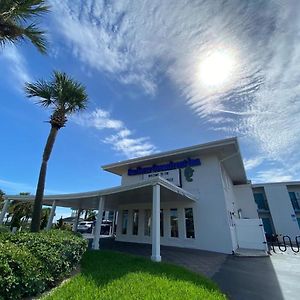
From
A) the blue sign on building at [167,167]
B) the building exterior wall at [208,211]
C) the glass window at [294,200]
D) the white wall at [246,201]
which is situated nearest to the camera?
the building exterior wall at [208,211]

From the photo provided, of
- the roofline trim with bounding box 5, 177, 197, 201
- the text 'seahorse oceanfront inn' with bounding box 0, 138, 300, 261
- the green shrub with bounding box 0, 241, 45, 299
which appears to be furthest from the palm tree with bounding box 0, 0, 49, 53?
the text 'seahorse oceanfront inn' with bounding box 0, 138, 300, 261

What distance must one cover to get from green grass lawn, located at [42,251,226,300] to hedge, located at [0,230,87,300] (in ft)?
1.17

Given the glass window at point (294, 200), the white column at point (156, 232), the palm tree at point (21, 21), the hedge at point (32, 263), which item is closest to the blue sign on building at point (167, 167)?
the white column at point (156, 232)

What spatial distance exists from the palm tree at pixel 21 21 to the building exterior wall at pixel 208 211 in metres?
11.2

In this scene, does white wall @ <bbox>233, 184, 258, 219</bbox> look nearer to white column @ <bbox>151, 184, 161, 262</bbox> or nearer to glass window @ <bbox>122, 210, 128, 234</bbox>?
glass window @ <bbox>122, 210, 128, 234</bbox>

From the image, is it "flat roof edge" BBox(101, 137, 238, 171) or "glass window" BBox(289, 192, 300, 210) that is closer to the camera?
"flat roof edge" BBox(101, 137, 238, 171)

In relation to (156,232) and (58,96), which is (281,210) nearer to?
(156,232)

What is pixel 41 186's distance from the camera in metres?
9.27

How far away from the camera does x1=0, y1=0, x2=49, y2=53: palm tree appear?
6406 mm

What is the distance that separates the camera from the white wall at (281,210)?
2036cm

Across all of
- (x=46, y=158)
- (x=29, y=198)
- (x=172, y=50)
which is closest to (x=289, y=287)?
(x=172, y=50)

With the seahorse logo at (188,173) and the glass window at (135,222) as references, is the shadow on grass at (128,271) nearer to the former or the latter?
the seahorse logo at (188,173)

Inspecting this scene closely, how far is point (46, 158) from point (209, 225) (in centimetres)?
1015

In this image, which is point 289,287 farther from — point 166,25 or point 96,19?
point 96,19
